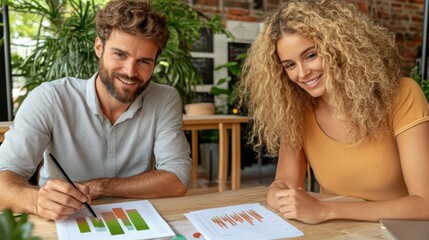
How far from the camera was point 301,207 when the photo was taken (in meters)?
0.99

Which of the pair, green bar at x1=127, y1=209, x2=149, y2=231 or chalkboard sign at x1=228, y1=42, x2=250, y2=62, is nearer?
green bar at x1=127, y1=209, x2=149, y2=231

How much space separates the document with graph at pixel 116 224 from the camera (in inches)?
34.0

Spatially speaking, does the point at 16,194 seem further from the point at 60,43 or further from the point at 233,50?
the point at 233,50

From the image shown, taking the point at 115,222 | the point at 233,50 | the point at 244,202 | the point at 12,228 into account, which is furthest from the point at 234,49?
the point at 12,228

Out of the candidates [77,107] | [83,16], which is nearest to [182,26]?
[83,16]

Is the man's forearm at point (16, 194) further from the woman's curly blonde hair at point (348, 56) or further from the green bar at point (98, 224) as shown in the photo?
the woman's curly blonde hair at point (348, 56)

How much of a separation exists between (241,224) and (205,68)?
11.6ft

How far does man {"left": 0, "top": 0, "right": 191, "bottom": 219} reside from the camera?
4.46ft

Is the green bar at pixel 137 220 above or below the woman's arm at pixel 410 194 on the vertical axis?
below

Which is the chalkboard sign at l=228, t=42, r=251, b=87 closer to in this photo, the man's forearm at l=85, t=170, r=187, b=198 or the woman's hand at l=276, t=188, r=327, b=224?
the man's forearm at l=85, t=170, r=187, b=198

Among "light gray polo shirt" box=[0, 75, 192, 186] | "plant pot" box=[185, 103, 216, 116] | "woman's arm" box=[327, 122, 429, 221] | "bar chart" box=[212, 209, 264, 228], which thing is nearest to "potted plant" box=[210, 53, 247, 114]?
"plant pot" box=[185, 103, 216, 116]

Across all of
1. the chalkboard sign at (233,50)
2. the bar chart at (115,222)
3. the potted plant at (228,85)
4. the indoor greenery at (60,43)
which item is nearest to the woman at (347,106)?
the bar chart at (115,222)

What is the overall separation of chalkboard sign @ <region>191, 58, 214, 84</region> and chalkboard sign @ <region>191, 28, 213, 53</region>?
107mm

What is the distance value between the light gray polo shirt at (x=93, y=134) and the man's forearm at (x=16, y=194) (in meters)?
0.15
